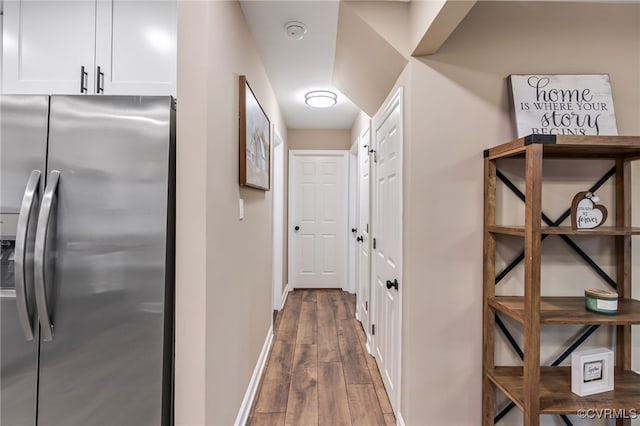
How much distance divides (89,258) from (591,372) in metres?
2.24

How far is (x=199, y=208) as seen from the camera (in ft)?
4.37

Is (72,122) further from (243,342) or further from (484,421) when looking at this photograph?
(484,421)

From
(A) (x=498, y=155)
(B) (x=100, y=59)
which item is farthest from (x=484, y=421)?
(B) (x=100, y=59)

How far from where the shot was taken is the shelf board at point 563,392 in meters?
1.40

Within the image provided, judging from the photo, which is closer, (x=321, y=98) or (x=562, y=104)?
(x=562, y=104)

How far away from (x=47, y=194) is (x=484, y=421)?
7.42ft

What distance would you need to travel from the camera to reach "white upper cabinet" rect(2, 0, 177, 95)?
1.48 metres

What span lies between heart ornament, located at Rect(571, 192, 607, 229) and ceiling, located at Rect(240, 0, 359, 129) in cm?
158

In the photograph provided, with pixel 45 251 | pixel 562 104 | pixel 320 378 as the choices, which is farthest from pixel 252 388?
pixel 562 104

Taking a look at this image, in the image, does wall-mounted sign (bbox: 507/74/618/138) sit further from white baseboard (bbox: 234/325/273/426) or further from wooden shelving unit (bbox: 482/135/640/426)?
white baseboard (bbox: 234/325/273/426)

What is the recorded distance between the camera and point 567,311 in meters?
1.48

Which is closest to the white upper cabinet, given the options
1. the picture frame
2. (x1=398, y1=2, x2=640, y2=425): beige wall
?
the picture frame

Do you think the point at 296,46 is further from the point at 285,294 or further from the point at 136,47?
the point at 285,294

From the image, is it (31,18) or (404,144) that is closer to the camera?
(31,18)
